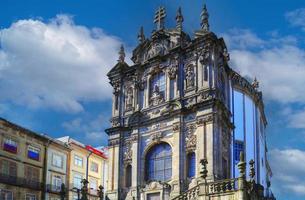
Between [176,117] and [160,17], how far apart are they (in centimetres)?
829

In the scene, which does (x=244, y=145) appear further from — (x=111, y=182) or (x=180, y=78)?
(x=111, y=182)

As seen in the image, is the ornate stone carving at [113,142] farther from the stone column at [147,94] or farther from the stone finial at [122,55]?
the stone finial at [122,55]

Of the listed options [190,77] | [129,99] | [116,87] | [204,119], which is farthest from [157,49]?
[204,119]

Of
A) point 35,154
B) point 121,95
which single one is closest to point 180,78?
point 121,95

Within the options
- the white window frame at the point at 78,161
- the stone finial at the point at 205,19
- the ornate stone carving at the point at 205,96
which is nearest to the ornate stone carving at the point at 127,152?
the ornate stone carving at the point at 205,96

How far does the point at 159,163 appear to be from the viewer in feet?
99.4

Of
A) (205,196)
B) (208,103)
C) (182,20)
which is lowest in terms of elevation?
(205,196)

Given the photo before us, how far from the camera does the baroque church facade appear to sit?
92.5 feet

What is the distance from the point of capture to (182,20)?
107ft

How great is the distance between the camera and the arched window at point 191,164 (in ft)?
92.5

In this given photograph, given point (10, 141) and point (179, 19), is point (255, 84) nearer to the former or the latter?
point (179, 19)

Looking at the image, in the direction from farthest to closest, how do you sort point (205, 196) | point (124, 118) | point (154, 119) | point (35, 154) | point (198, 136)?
point (35, 154), point (124, 118), point (154, 119), point (198, 136), point (205, 196)

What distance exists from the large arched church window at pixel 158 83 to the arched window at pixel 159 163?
3679 mm

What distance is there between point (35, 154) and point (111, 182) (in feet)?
47.1
